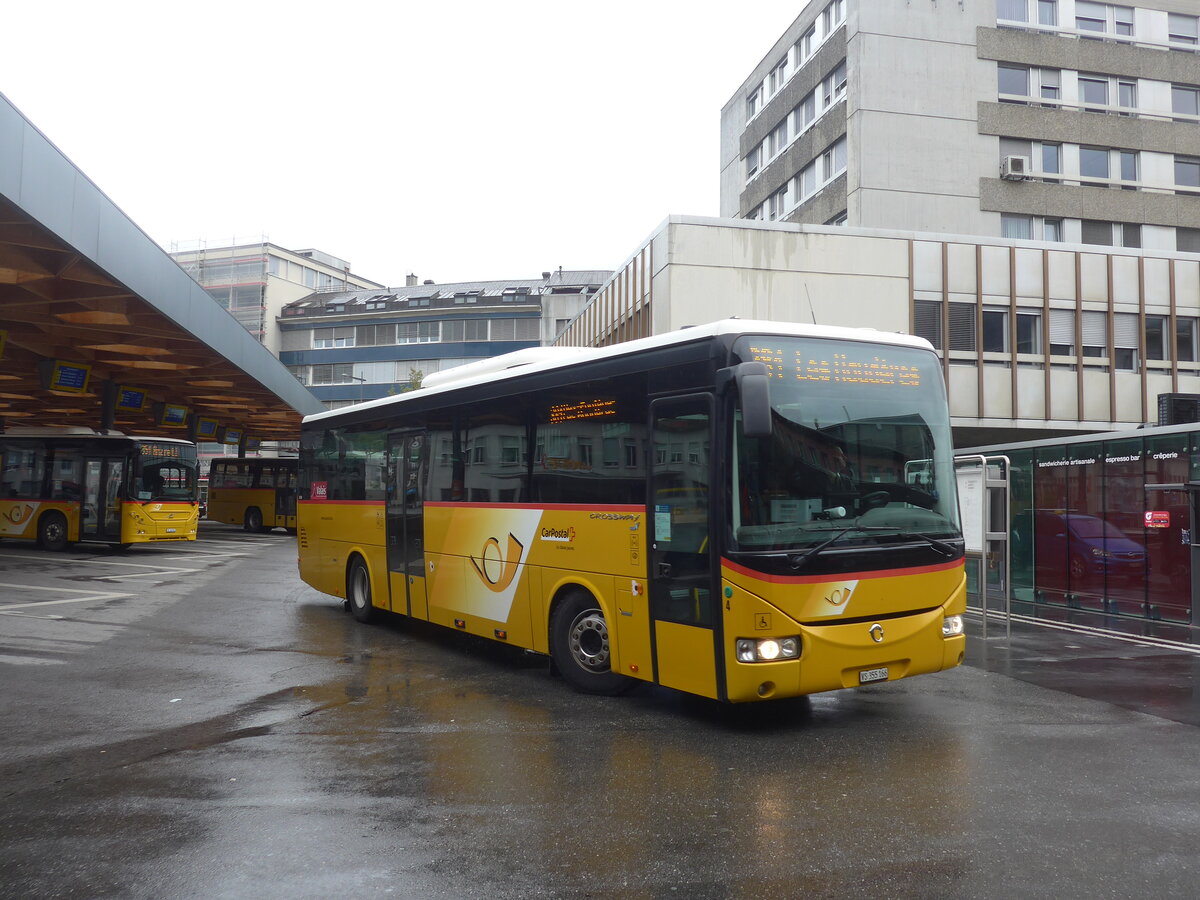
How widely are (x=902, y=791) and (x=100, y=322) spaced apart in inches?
768

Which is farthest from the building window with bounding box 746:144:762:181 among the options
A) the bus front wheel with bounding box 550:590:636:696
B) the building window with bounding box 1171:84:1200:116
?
the bus front wheel with bounding box 550:590:636:696

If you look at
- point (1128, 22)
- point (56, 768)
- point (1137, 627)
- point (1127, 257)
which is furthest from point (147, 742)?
point (1128, 22)

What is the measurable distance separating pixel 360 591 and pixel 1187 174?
36.0 meters

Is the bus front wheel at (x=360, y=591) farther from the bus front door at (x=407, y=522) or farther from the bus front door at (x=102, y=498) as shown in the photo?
the bus front door at (x=102, y=498)

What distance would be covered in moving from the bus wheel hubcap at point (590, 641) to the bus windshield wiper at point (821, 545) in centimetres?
192

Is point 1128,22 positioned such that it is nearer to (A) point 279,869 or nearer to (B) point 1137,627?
(B) point 1137,627

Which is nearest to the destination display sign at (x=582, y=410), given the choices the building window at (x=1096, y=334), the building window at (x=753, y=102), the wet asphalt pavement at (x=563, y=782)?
the wet asphalt pavement at (x=563, y=782)

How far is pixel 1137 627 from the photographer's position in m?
13.5

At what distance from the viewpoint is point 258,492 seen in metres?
40.1

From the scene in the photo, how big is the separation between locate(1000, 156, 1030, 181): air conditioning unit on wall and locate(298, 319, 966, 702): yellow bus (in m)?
29.6

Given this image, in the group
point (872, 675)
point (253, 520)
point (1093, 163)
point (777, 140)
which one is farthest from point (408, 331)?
point (872, 675)

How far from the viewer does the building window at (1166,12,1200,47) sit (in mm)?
36500

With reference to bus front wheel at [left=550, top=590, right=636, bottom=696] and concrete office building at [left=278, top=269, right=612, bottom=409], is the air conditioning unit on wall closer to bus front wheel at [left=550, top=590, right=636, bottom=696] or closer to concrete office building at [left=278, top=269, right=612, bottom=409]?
bus front wheel at [left=550, top=590, right=636, bottom=696]

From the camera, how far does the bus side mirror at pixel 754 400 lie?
251 inches
